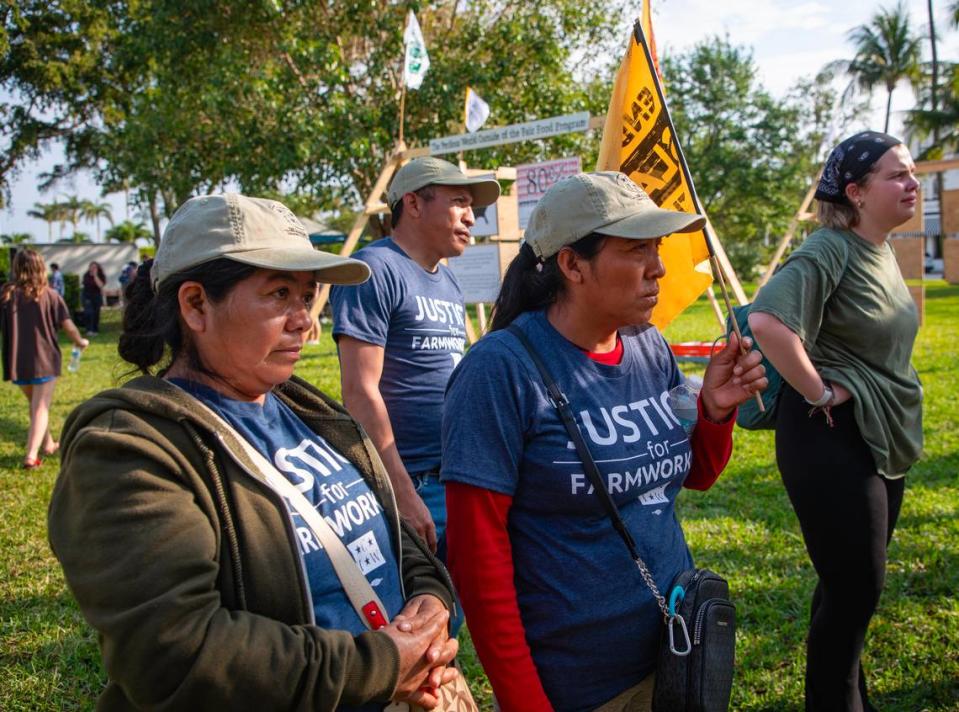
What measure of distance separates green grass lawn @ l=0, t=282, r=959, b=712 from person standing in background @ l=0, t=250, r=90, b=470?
0.45 m

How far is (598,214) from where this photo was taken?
2.06 meters

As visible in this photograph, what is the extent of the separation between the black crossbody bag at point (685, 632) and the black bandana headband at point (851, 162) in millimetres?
1493

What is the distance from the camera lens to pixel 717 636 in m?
2.00

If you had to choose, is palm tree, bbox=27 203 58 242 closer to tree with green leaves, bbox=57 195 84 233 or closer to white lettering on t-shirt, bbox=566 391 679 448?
tree with green leaves, bbox=57 195 84 233

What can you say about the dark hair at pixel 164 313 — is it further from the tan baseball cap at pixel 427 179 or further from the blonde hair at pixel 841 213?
the blonde hair at pixel 841 213

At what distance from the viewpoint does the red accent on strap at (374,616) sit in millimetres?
1701

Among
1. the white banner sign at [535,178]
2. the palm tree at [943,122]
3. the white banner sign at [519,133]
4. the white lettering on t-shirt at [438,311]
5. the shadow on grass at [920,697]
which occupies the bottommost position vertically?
the shadow on grass at [920,697]

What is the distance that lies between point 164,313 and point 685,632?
1.39m

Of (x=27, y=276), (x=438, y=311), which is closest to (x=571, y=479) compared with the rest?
(x=438, y=311)

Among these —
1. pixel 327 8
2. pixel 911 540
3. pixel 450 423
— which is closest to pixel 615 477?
pixel 450 423

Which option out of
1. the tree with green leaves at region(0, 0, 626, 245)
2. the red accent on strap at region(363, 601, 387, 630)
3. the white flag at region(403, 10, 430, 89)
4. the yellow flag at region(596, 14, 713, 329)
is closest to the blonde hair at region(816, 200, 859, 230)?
the yellow flag at region(596, 14, 713, 329)

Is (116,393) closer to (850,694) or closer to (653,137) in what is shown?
(653,137)

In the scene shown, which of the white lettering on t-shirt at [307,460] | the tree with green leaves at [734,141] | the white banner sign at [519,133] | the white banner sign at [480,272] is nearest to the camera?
the white lettering on t-shirt at [307,460]

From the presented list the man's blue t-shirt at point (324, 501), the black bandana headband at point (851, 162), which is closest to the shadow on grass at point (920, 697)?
the black bandana headband at point (851, 162)
